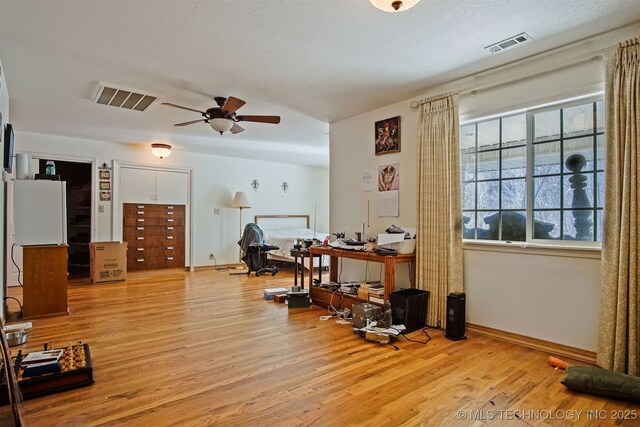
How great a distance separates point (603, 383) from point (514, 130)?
211cm

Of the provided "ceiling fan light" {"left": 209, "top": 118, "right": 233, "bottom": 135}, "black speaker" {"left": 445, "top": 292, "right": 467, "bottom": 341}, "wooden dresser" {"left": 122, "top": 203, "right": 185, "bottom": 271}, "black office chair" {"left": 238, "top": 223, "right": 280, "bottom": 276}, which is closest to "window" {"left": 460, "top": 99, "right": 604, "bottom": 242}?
"black speaker" {"left": 445, "top": 292, "right": 467, "bottom": 341}

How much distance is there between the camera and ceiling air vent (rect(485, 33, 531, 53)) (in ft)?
8.37

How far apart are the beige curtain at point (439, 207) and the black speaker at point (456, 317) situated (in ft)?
0.71

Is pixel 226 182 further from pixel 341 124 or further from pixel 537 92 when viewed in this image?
pixel 537 92

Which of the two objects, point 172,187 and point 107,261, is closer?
point 107,261

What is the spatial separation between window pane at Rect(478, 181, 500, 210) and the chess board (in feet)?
11.3

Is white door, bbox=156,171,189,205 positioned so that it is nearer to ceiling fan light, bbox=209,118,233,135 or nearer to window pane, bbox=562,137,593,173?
ceiling fan light, bbox=209,118,233,135

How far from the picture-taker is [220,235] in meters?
7.22

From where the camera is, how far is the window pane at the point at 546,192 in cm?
289

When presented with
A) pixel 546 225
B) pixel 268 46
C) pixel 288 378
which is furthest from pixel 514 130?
pixel 288 378

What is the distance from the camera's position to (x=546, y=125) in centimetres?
297

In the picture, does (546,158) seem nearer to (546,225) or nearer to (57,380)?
(546,225)

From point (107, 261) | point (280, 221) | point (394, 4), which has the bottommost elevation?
point (107, 261)

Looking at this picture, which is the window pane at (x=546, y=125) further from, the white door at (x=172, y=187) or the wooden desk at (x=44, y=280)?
the white door at (x=172, y=187)
